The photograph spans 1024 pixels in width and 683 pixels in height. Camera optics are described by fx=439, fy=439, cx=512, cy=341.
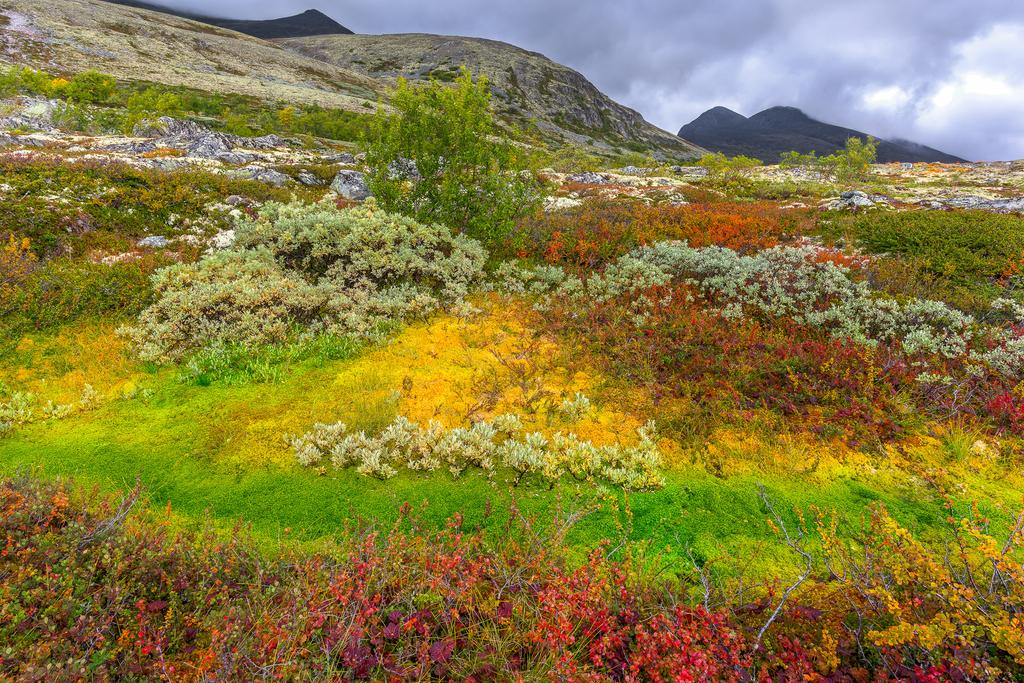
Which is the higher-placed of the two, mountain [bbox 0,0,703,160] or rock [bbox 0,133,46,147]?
mountain [bbox 0,0,703,160]

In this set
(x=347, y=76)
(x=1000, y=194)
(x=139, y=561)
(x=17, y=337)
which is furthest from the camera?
(x=347, y=76)

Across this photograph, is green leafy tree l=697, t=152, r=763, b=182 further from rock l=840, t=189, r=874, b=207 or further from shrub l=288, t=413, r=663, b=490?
shrub l=288, t=413, r=663, b=490

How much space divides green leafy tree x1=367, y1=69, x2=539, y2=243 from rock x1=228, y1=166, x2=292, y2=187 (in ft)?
36.0

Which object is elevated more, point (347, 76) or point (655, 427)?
point (347, 76)

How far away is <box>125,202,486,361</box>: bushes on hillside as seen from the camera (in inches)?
370

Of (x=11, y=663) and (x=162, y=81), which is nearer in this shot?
(x=11, y=663)

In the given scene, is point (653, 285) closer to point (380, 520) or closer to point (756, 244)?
point (756, 244)

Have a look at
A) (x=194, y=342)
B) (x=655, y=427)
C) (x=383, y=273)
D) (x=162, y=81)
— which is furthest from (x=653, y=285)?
(x=162, y=81)

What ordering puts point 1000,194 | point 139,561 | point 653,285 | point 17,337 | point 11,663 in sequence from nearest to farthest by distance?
point 11,663 → point 139,561 → point 17,337 → point 653,285 → point 1000,194

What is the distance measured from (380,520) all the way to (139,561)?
212 cm

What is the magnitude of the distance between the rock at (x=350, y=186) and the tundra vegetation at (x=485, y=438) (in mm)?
7926

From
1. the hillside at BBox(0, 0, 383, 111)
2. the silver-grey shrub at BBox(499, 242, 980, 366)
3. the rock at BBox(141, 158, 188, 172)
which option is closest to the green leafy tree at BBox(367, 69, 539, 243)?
the silver-grey shrub at BBox(499, 242, 980, 366)

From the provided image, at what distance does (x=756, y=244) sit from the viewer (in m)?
15.9

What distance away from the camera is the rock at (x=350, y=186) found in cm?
2327
